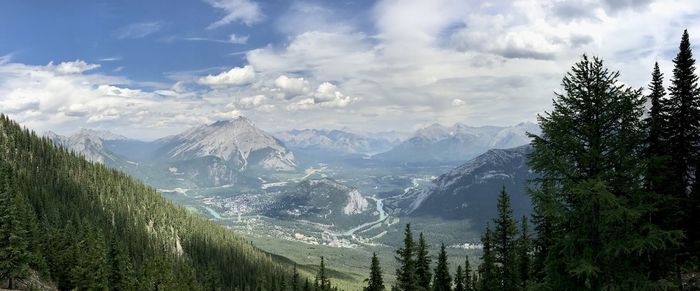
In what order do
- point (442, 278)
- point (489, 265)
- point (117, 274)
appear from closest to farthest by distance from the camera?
point (489, 265), point (442, 278), point (117, 274)

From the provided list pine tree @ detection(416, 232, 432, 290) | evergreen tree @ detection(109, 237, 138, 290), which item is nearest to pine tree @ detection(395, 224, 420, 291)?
pine tree @ detection(416, 232, 432, 290)

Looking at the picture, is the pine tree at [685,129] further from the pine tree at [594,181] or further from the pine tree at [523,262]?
the pine tree at [594,181]

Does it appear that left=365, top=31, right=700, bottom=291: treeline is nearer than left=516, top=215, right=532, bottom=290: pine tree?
Yes

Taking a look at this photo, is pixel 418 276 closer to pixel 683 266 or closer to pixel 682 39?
pixel 683 266

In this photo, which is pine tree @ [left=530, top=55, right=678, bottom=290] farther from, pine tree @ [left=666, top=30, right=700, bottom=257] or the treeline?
pine tree @ [left=666, top=30, right=700, bottom=257]

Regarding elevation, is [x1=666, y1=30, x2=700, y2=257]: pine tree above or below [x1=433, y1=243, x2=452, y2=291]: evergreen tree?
above

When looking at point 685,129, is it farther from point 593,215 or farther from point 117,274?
point 117,274

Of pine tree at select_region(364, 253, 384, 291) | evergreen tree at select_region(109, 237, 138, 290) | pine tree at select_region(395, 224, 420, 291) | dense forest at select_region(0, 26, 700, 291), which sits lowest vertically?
evergreen tree at select_region(109, 237, 138, 290)

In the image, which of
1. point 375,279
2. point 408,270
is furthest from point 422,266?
point 375,279
